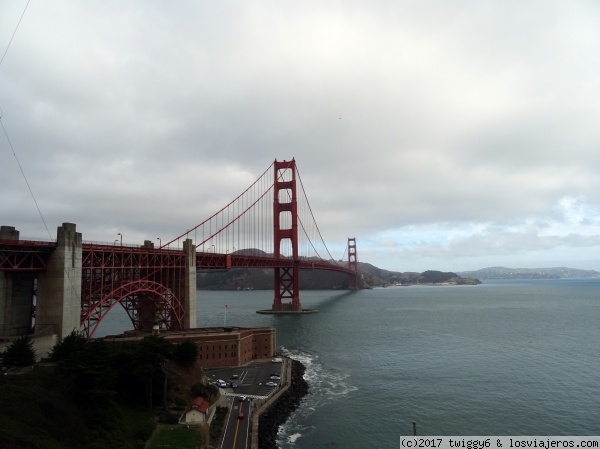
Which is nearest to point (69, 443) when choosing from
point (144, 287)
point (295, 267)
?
point (144, 287)

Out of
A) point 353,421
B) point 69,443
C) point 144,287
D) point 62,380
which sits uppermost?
point 144,287

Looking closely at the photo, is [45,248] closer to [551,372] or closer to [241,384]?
[241,384]

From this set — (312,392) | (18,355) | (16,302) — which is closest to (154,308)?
(16,302)

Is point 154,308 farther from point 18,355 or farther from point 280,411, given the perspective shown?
point 280,411

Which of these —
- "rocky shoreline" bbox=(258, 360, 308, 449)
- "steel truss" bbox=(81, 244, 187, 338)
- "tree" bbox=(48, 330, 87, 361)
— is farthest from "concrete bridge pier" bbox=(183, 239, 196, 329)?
"tree" bbox=(48, 330, 87, 361)

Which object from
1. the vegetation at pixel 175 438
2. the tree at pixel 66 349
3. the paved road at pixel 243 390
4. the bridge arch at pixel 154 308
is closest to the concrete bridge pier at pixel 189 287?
the bridge arch at pixel 154 308

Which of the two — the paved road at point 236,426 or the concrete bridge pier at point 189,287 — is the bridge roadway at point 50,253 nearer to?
the concrete bridge pier at point 189,287
